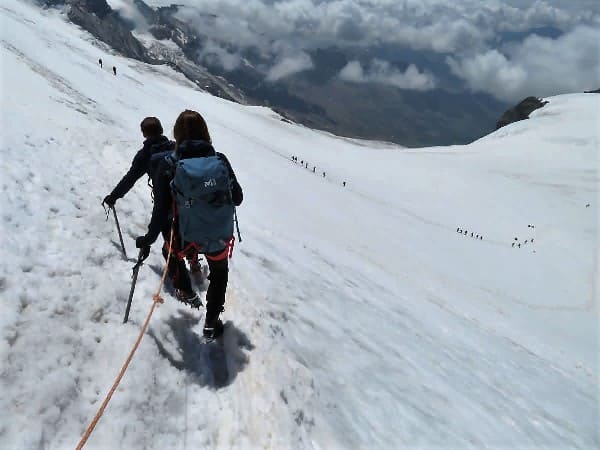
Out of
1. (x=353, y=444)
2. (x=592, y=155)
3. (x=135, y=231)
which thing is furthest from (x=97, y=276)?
(x=592, y=155)

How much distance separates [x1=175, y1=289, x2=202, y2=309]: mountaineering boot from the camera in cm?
704

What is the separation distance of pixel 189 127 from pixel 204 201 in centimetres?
102

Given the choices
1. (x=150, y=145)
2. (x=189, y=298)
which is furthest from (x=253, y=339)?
(x=150, y=145)

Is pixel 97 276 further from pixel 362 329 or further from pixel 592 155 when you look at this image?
pixel 592 155

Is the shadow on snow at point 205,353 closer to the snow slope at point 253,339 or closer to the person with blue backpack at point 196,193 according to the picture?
the snow slope at point 253,339

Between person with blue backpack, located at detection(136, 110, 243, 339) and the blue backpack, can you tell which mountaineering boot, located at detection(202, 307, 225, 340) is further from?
the blue backpack

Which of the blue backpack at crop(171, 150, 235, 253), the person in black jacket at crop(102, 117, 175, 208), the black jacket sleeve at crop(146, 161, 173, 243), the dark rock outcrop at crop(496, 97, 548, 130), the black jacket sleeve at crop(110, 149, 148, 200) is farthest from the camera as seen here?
the dark rock outcrop at crop(496, 97, 548, 130)

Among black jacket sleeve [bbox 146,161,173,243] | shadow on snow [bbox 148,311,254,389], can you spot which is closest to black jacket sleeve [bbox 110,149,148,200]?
black jacket sleeve [bbox 146,161,173,243]

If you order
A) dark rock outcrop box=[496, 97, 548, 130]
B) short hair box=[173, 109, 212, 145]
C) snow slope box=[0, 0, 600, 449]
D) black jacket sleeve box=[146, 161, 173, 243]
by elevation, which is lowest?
snow slope box=[0, 0, 600, 449]

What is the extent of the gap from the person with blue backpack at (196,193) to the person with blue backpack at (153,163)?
42cm

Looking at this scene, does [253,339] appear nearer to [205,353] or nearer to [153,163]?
[205,353]

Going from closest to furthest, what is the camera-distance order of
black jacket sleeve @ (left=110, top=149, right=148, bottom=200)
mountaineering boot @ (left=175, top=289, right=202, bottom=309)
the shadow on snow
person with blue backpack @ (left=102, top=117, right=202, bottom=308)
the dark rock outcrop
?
the shadow on snow, person with blue backpack @ (left=102, top=117, right=202, bottom=308), black jacket sleeve @ (left=110, top=149, right=148, bottom=200), mountaineering boot @ (left=175, top=289, right=202, bottom=309), the dark rock outcrop

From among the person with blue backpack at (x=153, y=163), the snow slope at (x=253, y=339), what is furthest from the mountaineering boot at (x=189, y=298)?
the snow slope at (x=253, y=339)

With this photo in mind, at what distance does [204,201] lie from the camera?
17.7ft
